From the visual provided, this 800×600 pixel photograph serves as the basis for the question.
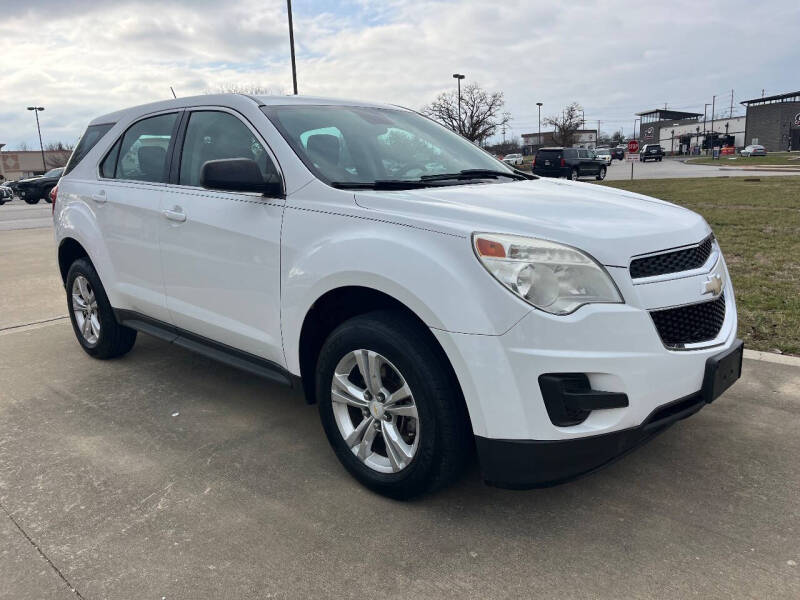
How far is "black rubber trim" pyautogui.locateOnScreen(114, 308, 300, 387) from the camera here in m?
3.29

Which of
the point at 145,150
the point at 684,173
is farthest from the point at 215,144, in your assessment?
the point at 684,173

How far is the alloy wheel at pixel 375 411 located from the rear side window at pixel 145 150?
191 cm

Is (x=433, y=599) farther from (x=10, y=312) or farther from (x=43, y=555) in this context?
(x=10, y=312)

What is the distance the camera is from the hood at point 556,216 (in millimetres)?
2418

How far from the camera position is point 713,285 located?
2.70m

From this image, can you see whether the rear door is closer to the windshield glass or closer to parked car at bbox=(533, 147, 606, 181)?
the windshield glass

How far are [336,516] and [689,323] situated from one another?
1.63m

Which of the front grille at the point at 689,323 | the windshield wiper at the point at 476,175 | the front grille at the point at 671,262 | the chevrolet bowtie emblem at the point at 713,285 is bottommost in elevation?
the front grille at the point at 689,323

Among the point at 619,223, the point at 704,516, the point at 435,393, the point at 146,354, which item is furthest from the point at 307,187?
the point at 146,354

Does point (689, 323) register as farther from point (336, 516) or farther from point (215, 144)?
point (215, 144)

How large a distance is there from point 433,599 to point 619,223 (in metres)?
1.58

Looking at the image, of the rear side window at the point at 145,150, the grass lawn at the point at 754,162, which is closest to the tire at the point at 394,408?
the rear side window at the point at 145,150

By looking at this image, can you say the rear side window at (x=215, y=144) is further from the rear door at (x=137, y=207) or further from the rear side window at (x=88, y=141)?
the rear side window at (x=88, y=141)

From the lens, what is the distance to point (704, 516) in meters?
2.67
